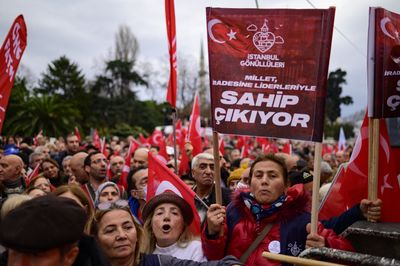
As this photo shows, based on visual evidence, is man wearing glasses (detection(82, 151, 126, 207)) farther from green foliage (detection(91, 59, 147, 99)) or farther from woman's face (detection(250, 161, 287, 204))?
green foliage (detection(91, 59, 147, 99))

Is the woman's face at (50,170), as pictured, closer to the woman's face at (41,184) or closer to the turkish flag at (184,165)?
the turkish flag at (184,165)

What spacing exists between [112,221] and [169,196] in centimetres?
64

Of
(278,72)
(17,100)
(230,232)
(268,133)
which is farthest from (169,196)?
(17,100)

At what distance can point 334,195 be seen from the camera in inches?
128

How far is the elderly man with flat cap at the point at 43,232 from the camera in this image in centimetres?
154

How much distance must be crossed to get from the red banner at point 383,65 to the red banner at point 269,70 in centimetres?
43

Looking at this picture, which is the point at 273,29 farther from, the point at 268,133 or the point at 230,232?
the point at 230,232

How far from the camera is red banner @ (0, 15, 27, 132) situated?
4.57 meters

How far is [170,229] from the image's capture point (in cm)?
300

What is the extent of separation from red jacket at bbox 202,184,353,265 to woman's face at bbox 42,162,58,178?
4478mm

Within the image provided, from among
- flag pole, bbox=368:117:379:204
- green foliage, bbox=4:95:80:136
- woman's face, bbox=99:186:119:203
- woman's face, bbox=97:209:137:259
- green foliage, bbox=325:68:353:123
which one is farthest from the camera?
green foliage, bbox=325:68:353:123

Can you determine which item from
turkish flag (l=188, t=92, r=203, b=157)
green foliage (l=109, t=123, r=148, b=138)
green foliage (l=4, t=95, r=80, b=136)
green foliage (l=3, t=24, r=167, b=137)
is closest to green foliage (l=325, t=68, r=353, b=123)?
green foliage (l=3, t=24, r=167, b=137)

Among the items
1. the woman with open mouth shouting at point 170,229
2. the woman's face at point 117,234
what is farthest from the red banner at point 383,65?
the woman's face at point 117,234

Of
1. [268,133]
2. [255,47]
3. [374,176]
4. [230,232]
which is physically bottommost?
[230,232]
